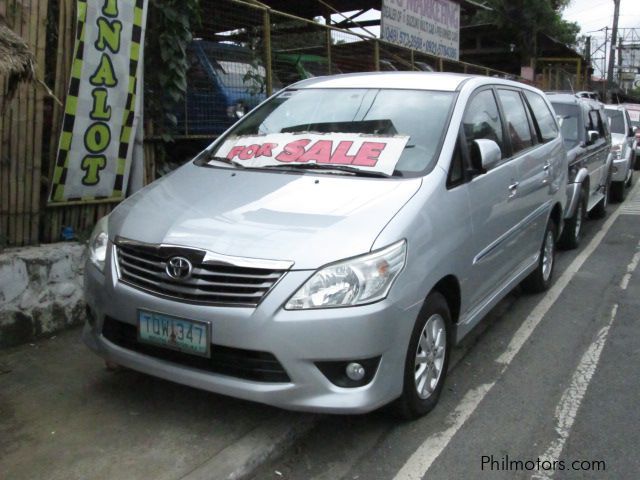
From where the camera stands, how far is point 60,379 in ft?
12.7

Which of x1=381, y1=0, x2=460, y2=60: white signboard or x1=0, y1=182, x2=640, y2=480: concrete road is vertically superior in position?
x1=381, y1=0, x2=460, y2=60: white signboard

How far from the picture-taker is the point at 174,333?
3.04 m

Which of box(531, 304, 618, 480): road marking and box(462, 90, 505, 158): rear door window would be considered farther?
box(462, 90, 505, 158): rear door window

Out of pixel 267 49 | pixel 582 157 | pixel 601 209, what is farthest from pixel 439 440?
pixel 601 209

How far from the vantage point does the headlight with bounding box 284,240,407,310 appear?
288cm

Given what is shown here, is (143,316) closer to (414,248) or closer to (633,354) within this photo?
(414,248)

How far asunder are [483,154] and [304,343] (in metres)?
1.71

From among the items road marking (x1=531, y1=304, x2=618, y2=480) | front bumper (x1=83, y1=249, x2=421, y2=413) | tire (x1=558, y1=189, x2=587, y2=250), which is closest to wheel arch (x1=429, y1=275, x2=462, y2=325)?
front bumper (x1=83, y1=249, x2=421, y2=413)

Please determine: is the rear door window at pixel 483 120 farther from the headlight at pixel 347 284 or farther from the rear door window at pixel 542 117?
the headlight at pixel 347 284

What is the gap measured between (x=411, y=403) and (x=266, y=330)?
968 millimetres

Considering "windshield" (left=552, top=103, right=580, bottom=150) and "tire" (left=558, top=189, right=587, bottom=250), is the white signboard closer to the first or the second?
"windshield" (left=552, top=103, right=580, bottom=150)

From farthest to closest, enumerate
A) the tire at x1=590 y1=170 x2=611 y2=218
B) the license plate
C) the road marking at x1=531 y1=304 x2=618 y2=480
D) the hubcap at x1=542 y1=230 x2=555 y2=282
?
the tire at x1=590 y1=170 x2=611 y2=218 → the hubcap at x1=542 y1=230 x2=555 y2=282 → the road marking at x1=531 y1=304 x2=618 y2=480 → the license plate

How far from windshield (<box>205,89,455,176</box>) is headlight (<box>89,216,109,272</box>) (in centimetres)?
97

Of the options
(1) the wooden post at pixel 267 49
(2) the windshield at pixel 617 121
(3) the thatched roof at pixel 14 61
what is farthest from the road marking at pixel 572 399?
(2) the windshield at pixel 617 121
